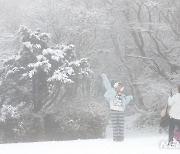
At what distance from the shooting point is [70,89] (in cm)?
2022

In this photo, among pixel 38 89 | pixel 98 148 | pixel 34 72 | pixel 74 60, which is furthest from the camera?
pixel 74 60

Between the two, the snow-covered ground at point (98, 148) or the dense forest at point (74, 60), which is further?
the dense forest at point (74, 60)

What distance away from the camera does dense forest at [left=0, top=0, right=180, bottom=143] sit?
59.2ft

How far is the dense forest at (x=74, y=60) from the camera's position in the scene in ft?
59.2

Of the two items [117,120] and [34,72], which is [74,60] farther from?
[117,120]

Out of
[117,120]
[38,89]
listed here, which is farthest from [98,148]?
[38,89]

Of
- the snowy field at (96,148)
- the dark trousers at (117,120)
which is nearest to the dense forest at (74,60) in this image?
the dark trousers at (117,120)

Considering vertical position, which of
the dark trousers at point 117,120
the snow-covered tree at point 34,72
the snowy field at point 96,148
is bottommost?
the snowy field at point 96,148

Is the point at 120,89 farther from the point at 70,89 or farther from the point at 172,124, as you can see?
the point at 70,89

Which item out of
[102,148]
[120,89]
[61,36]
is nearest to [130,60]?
[61,36]

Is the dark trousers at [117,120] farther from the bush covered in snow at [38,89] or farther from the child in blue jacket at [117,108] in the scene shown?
the bush covered in snow at [38,89]

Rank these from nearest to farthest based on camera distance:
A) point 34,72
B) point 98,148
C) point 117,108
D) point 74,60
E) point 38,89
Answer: point 98,148 < point 117,108 < point 34,72 < point 38,89 < point 74,60

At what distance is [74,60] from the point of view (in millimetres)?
19922

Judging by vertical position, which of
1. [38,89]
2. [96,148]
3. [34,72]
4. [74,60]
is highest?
[74,60]
